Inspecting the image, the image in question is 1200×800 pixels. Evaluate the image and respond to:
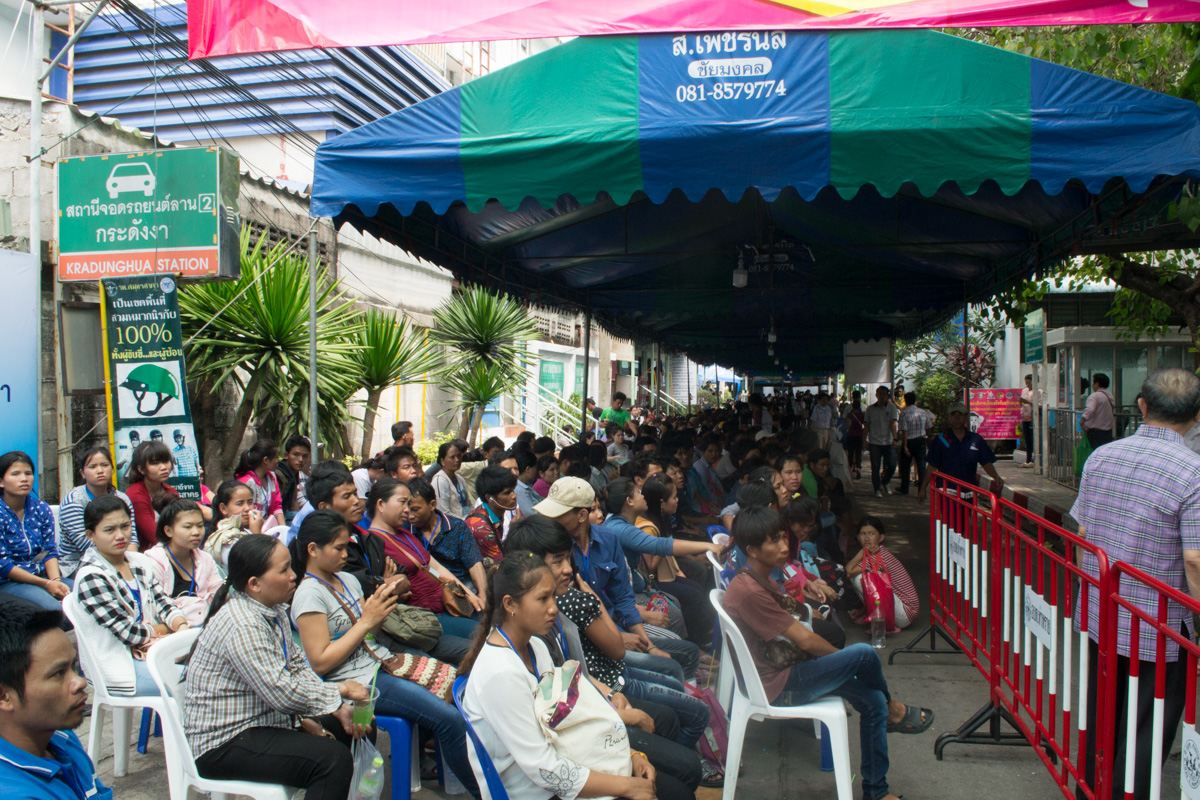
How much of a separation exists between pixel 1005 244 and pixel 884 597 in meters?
3.76

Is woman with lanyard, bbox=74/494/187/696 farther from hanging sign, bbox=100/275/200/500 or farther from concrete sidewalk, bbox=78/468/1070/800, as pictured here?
hanging sign, bbox=100/275/200/500

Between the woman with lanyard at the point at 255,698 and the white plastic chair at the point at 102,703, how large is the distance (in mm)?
641

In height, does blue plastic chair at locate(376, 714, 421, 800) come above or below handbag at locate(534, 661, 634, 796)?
below

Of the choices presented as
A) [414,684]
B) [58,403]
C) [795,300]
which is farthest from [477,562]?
[795,300]

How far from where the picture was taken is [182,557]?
4.61 meters

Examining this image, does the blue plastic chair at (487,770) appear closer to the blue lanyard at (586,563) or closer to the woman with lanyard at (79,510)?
the blue lanyard at (586,563)

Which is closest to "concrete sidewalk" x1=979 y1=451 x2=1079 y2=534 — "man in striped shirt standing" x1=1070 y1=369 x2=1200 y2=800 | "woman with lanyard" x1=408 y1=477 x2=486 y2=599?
"man in striped shirt standing" x1=1070 y1=369 x2=1200 y2=800

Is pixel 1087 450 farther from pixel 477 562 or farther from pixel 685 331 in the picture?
pixel 477 562

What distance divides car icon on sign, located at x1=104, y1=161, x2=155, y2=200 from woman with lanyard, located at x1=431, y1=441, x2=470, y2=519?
11.5ft

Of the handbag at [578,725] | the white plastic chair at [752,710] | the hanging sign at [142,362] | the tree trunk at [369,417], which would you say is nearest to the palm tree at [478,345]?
the tree trunk at [369,417]

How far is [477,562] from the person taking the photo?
5.01 meters

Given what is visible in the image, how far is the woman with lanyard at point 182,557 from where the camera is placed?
175 inches

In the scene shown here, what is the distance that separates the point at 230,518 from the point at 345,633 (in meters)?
2.23

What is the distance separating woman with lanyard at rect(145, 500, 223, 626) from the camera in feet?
14.6
